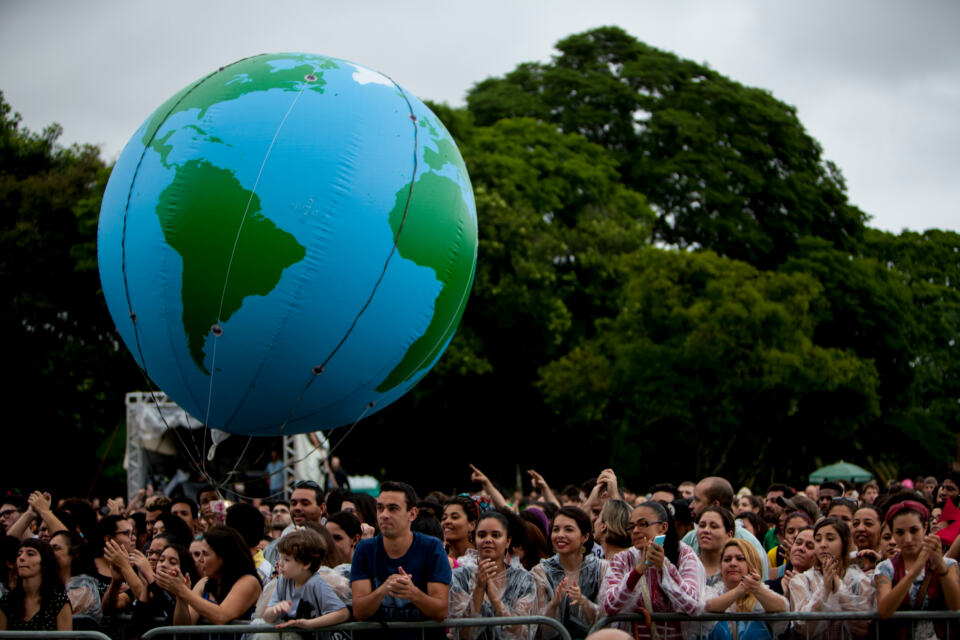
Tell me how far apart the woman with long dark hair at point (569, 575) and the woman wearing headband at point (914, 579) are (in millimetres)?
1648

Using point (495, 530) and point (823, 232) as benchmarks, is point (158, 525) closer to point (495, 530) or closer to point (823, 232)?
point (495, 530)

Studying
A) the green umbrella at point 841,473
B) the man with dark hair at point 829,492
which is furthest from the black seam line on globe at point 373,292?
the green umbrella at point 841,473

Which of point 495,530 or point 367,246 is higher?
point 367,246

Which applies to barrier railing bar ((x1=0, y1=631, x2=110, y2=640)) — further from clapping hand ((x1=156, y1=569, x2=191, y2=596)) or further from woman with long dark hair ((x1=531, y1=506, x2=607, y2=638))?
woman with long dark hair ((x1=531, y1=506, x2=607, y2=638))

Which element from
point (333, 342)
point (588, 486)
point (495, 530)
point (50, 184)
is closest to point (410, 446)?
point (50, 184)

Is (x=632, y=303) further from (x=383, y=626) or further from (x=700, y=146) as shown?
(x=383, y=626)

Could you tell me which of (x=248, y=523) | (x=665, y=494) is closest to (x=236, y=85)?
(x=248, y=523)

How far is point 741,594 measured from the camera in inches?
257

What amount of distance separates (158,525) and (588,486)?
4.12m

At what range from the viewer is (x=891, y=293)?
31797mm

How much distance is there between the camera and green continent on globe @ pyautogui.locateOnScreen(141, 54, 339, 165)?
9.07 m

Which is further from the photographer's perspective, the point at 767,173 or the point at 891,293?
the point at 767,173

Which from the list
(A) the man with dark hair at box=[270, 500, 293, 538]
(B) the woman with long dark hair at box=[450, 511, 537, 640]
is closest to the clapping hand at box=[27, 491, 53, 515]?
(A) the man with dark hair at box=[270, 500, 293, 538]

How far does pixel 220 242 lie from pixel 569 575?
3.62 meters
